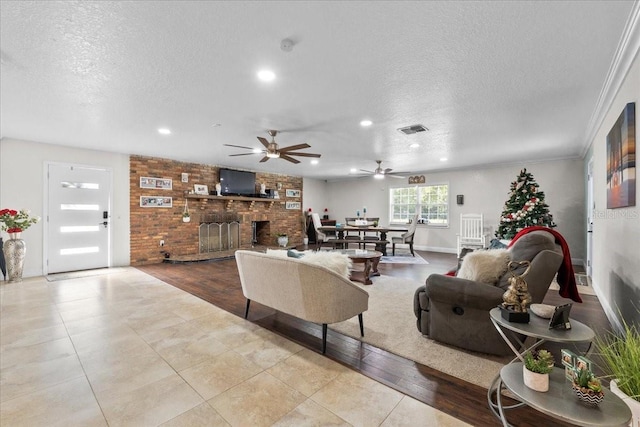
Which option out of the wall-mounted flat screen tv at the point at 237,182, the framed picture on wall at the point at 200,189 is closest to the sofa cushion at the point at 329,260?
the framed picture on wall at the point at 200,189

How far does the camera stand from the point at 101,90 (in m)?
2.85

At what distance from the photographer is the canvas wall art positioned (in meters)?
2.17

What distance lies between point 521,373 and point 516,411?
0.54m

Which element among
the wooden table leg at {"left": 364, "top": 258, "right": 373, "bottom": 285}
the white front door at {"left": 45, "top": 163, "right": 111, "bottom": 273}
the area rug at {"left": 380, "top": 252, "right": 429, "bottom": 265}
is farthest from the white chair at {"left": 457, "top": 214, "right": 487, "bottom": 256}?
the white front door at {"left": 45, "top": 163, "right": 111, "bottom": 273}

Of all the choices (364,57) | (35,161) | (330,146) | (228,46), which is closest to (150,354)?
(228,46)

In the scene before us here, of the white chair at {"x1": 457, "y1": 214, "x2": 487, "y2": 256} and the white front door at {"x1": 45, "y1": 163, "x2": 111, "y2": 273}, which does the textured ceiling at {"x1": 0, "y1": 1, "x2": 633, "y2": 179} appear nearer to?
the white front door at {"x1": 45, "y1": 163, "x2": 111, "y2": 273}

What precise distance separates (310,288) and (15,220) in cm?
535

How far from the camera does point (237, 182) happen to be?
7.78 meters

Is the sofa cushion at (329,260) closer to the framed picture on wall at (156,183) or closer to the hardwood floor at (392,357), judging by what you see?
the hardwood floor at (392,357)

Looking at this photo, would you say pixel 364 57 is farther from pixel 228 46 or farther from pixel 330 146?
pixel 330 146

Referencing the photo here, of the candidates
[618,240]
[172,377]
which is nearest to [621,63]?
[618,240]

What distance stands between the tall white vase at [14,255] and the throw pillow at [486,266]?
654 cm

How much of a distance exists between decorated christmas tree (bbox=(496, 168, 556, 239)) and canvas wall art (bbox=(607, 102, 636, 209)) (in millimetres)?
2457

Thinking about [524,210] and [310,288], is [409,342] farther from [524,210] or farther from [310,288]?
[524,210]
